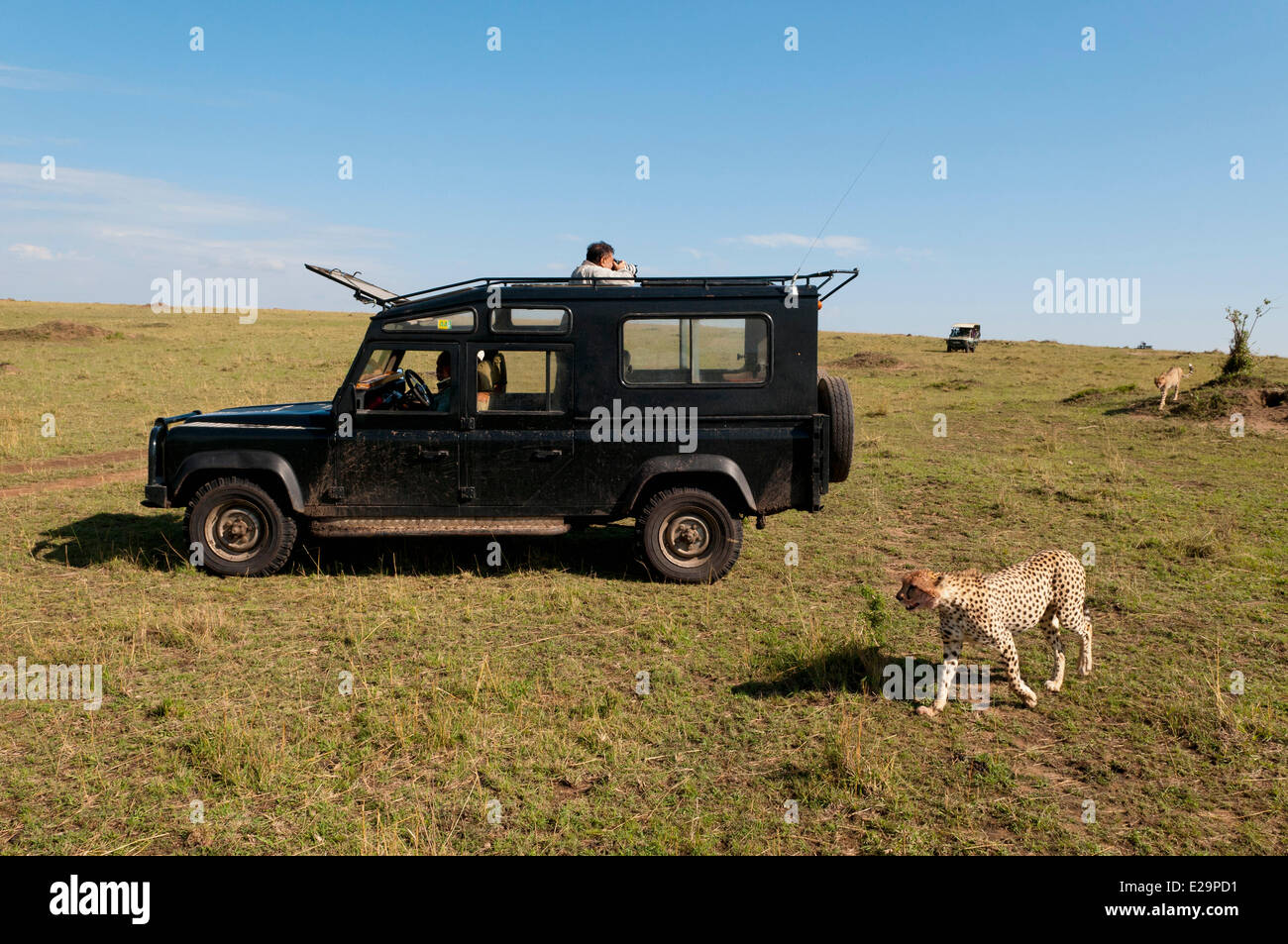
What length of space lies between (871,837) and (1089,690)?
2.50m

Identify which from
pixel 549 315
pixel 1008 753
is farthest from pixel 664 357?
pixel 1008 753

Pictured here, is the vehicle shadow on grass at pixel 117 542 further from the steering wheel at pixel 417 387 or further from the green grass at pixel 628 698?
the steering wheel at pixel 417 387

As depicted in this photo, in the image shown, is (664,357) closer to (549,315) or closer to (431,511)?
(549,315)

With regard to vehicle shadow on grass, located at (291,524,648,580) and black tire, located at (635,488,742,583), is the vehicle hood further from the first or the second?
black tire, located at (635,488,742,583)

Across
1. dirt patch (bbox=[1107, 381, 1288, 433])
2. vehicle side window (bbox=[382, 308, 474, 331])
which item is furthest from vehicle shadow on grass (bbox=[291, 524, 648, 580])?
dirt patch (bbox=[1107, 381, 1288, 433])

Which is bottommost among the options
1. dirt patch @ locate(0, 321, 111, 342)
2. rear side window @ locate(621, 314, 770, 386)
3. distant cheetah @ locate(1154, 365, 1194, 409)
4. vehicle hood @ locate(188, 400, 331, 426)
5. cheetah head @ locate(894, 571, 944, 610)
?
cheetah head @ locate(894, 571, 944, 610)

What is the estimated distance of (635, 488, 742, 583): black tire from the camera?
7.89 metres

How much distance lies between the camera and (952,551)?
359 inches

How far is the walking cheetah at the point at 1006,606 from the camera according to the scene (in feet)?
16.8

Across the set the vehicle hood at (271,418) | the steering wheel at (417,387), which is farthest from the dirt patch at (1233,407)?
the vehicle hood at (271,418)

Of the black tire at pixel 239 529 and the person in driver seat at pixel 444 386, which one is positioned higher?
the person in driver seat at pixel 444 386

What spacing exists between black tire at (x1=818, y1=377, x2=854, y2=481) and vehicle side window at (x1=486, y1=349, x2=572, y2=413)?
2490 millimetres

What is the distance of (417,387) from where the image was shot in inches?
320

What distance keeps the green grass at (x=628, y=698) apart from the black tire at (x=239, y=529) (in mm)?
218
